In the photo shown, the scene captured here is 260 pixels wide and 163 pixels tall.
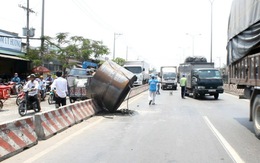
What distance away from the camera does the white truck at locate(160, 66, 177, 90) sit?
129 ft

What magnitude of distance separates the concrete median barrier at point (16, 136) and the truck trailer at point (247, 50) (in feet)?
18.5

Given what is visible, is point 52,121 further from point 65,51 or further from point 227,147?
point 65,51

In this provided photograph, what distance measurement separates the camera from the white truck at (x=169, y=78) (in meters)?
39.5

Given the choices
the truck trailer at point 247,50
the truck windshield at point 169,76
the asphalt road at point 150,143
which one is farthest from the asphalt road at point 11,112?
the truck windshield at point 169,76

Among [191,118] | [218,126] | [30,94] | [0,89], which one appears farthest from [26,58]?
[218,126]

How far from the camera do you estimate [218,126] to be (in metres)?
10.1

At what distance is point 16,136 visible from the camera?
261 inches

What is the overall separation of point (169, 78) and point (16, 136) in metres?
33.8

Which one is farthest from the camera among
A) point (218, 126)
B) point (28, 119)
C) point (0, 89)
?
point (0, 89)

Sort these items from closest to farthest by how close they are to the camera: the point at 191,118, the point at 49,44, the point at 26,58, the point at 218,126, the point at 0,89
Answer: the point at 218,126
the point at 191,118
the point at 0,89
the point at 26,58
the point at 49,44

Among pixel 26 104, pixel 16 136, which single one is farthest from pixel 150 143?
pixel 26 104

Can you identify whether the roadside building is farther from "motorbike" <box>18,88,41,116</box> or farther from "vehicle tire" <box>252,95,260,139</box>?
"vehicle tire" <box>252,95,260,139</box>

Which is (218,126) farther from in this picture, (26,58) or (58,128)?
(26,58)

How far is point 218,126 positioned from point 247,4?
3.84m
